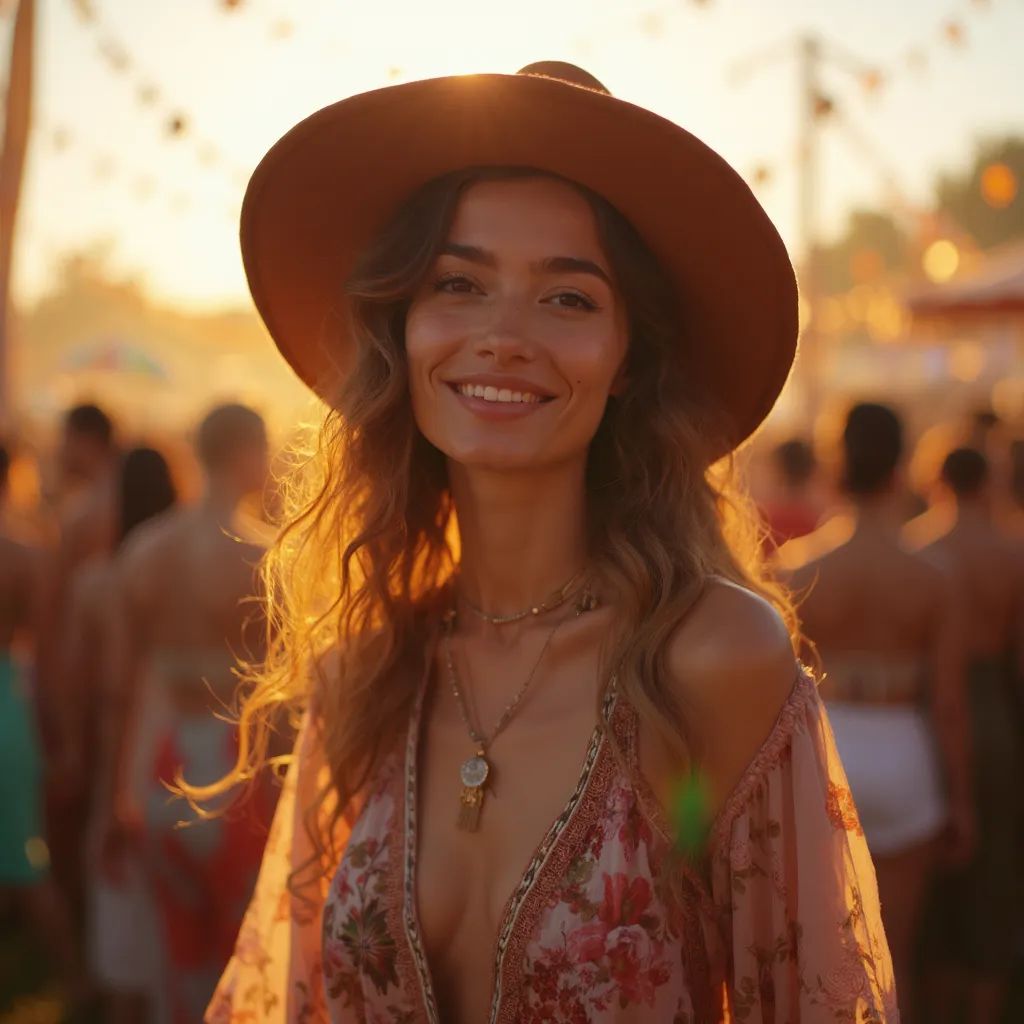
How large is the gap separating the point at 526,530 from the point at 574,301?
1.31ft

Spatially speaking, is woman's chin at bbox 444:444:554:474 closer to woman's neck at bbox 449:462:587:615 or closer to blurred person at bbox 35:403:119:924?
woman's neck at bbox 449:462:587:615

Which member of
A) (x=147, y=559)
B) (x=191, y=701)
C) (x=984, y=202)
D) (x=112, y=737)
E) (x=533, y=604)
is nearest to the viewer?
(x=533, y=604)

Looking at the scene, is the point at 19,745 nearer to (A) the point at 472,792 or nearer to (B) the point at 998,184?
(A) the point at 472,792

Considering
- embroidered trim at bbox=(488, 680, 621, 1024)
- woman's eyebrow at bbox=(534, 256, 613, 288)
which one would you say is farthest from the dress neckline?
woman's eyebrow at bbox=(534, 256, 613, 288)

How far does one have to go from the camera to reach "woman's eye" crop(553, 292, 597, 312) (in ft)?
7.51

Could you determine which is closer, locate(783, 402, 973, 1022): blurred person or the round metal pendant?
the round metal pendant

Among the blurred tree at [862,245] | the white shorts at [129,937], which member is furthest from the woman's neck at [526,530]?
the blurred tree at [862,245]

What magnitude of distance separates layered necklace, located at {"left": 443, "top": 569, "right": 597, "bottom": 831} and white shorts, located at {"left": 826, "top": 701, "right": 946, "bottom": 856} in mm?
2492

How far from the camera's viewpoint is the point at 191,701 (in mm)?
4875

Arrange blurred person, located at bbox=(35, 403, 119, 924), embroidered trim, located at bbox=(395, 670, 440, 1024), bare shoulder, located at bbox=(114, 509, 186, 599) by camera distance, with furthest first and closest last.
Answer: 1. blurred person, located at bbox=(35, 403, 119, 924)
2. bare shoulder, located at bbox=(114, 509, 186, 599)
3. embroidered trim, located at bbox=(395, 670, 440, 1024)

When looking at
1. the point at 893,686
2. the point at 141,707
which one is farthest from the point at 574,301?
the point at 141,707

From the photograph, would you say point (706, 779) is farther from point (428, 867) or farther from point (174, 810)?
point (174, 810)

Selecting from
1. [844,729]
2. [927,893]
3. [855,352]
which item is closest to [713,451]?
[844,729]

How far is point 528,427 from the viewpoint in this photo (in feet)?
7.43
